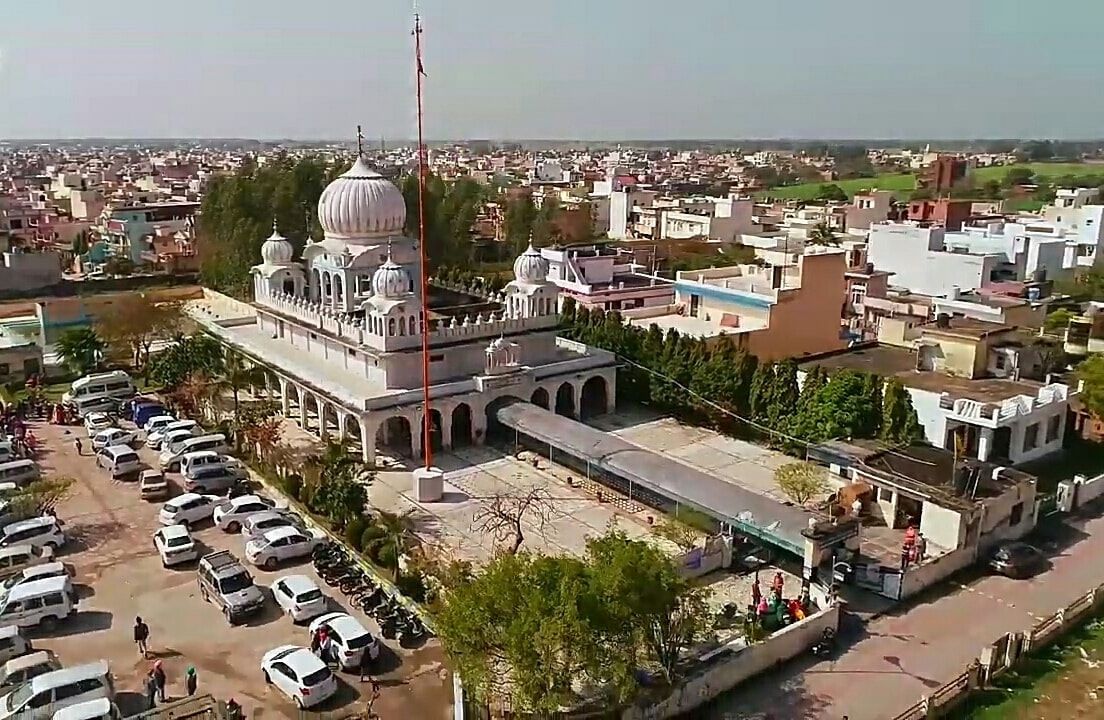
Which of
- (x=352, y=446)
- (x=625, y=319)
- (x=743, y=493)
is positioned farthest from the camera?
(x=625, y=319)

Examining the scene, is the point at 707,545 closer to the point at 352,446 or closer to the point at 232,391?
the point at 352,446

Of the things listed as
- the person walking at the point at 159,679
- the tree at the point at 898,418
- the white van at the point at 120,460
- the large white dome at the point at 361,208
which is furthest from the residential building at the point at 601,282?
the person walking at the point at 159,679

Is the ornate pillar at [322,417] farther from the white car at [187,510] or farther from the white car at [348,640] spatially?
the white car at [348,640]

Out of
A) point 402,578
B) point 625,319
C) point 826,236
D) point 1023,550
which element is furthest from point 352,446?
point 826,236

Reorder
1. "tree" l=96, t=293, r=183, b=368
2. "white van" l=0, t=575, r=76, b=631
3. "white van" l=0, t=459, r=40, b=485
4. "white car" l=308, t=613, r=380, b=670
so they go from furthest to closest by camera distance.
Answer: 1. "tree" l=96, t=293, r=183, b=368
2. "white van" l=0, t=459, r=40, b=485
3. "white van" l=0, t=575, r=76, b=631
4. "white car" l=308, t=613, r=380, b=670

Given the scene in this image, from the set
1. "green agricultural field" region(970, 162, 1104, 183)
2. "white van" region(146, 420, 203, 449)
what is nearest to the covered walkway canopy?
"white van" region(146, 420, 203, 449)

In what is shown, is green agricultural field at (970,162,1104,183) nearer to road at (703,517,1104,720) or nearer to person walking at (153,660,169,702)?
road at (703,517,1104,720)

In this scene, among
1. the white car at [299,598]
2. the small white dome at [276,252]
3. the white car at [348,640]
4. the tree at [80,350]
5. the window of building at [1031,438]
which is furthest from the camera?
the small white dome at [276,252]
